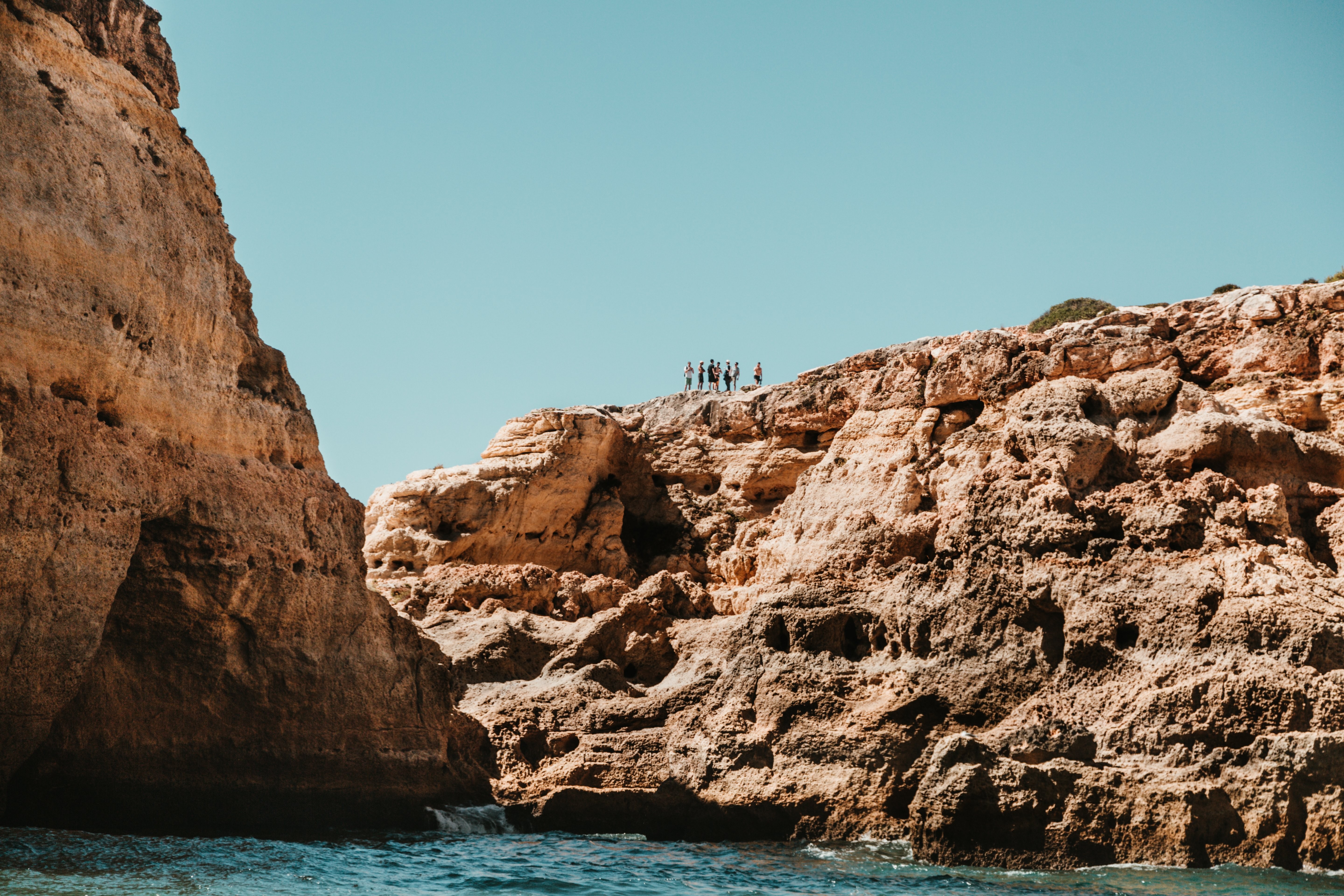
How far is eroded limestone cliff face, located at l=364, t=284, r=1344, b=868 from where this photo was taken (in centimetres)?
1247

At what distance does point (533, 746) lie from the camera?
1747 centimetres

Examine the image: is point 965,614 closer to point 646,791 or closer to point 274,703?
point 646,791

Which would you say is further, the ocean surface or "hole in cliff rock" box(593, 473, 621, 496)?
"hole in cliff rock" box(593, 473, 621, 496)

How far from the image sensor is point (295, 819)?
1421cm

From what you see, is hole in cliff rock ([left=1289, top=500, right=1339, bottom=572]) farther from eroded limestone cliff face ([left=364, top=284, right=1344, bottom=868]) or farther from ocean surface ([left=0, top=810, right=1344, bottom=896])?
ocean surface ([left=0, top=810, right=1344, bottom=896])

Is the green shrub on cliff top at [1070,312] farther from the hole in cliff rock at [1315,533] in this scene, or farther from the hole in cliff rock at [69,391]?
the hole in cliff rock at [69,391]

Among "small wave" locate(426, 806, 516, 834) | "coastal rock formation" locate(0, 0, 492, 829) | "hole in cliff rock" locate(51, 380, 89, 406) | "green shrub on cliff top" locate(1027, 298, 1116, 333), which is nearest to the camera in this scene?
"coastal rock formation" locate(0, 0, 492, 829)

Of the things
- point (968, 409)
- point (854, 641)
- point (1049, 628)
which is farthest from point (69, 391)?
point (968, 409)

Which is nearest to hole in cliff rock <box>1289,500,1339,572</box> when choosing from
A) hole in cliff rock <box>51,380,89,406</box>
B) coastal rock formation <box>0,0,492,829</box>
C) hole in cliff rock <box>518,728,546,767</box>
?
hole in cliff rock <box>518,728,546,767</box>

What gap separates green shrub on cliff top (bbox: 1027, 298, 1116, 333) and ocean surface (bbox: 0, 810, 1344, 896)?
87.6 ft

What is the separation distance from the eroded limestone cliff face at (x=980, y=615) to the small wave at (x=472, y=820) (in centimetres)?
33

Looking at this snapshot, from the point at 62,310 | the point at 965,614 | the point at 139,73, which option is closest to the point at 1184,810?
the point at 965,614

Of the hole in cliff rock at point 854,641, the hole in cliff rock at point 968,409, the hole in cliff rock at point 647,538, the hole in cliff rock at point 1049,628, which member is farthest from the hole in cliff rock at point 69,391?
the hole in cliff rock at point 647,538

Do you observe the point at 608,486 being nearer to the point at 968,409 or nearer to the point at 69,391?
the point at 968,409
